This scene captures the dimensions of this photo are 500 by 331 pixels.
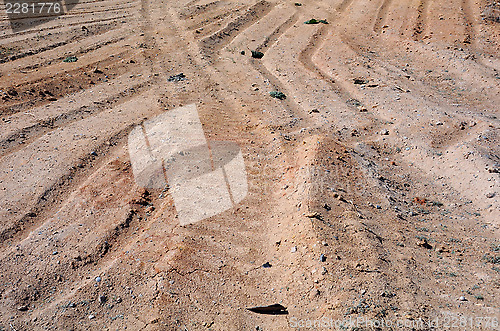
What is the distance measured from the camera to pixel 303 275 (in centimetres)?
378

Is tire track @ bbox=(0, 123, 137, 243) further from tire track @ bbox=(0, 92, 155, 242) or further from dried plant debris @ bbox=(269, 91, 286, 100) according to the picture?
dried plant debris @ bbox=(269, 91, 286, 100)

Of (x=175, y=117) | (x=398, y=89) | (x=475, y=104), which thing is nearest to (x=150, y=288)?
(x=175, y=117)

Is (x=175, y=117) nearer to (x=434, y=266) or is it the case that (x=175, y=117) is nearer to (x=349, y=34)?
(x=434, y=266)

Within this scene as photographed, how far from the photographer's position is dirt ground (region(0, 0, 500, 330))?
12.0 feet

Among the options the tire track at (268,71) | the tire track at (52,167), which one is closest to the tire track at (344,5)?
the tire track at (268,71)

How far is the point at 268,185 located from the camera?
5.16 metres

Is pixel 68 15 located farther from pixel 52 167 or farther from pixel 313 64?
pixel 52 167

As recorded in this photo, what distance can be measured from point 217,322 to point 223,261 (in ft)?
2.28

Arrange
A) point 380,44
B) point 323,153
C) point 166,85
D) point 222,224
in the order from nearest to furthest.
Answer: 1. point 222,224
2. point 323,153
3. point 166,85
4. point 380,44

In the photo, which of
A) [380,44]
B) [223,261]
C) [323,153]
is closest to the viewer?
[223,261]

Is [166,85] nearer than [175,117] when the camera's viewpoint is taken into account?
No

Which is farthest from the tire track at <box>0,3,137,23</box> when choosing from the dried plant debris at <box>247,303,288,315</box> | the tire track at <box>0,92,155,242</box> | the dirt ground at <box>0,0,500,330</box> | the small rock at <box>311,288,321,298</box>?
the small rock at <box>311,288,321,298</box>

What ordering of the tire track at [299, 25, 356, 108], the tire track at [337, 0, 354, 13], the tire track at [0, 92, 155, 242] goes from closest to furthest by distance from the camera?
1. the tire track at [0, 92, 155, 242]
2. the tire track at [299, 25, 356, 108]
3. the tire track at [337, 0, 354, 13]

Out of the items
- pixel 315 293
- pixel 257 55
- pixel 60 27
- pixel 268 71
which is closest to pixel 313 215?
pixel 315 293
